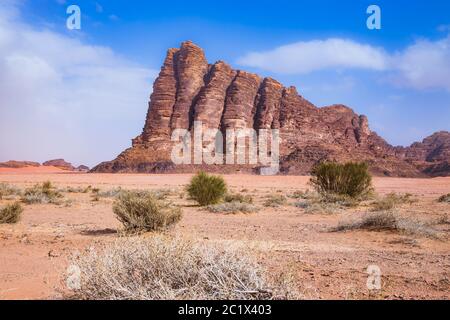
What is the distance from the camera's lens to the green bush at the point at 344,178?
21.1 metres

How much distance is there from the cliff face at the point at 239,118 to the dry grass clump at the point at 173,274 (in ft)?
268

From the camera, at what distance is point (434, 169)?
3757 inches

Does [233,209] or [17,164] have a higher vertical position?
[17,164]

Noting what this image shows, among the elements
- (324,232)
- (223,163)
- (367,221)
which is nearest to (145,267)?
(324,232)

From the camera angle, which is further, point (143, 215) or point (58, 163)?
point (58, 163)

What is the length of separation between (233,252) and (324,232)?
7.42 metres

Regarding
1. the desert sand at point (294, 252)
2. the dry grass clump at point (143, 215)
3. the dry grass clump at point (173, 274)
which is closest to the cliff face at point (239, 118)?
the desert sand at point (294, 252)

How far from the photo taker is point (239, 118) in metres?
108

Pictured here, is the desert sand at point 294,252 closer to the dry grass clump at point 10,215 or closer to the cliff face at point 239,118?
the dry grass clump at point 10,215

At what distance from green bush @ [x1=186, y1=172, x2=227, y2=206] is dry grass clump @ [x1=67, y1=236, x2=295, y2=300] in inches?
621

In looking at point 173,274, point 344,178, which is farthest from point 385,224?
point 344,178

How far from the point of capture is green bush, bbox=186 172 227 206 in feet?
67.6

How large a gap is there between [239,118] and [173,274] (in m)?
105

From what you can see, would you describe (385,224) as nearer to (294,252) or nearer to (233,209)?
(294,252)
